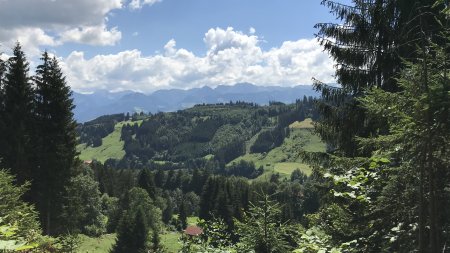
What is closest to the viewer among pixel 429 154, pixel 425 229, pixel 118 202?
pixel 429 154

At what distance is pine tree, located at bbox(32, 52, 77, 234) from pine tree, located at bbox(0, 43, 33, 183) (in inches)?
35.2

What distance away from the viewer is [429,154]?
4434 mm

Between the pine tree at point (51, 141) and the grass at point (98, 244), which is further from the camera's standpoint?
the grass at point (98, 244)

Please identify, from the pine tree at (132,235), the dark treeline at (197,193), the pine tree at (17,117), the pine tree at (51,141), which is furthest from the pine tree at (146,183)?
the pine tree at (17,117)

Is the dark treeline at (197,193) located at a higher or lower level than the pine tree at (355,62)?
lower

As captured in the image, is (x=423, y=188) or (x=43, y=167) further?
(x=43, y=167)

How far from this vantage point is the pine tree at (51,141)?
1367 inches

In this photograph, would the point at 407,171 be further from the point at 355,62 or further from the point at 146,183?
the point at 146,183

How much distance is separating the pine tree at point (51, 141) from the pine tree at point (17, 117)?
0.89 m

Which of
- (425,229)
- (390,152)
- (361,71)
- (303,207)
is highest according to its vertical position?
(361,71)

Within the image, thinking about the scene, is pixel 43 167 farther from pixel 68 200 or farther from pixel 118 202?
pixel 118 202

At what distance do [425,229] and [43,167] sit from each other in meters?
35.3

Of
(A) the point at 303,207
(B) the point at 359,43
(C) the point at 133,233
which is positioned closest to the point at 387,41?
(B) the point at 359,43

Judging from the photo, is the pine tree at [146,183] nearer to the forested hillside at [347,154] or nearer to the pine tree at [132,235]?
the pine tree at [132,235]
